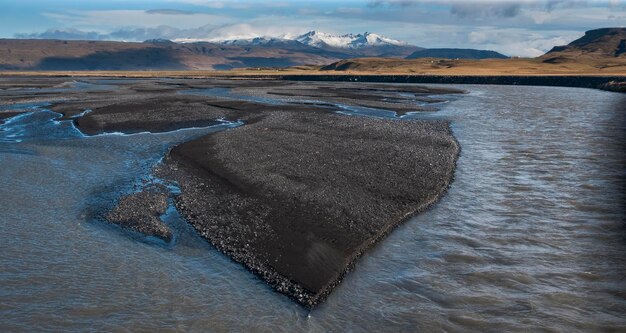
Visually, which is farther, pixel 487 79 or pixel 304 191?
pixel 487 79

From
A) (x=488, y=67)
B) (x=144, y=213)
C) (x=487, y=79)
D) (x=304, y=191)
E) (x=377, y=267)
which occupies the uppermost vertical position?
(x=488, y=67)

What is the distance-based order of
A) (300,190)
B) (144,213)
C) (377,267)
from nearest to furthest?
(377,267) → (144,213) → (300,190)

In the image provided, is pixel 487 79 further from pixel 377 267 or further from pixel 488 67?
pixel 377 267

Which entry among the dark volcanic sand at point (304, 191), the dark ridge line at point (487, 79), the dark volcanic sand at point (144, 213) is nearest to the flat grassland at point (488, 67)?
the dark ridge line at point (487, 79)

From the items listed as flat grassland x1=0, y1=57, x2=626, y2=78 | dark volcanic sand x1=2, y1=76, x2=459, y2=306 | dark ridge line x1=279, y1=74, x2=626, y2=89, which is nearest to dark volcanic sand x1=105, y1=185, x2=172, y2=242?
dark volcanic sand x1=2, y1=76, x2=459, y2=306

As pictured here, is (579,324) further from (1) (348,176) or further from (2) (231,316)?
(1) (348,176)

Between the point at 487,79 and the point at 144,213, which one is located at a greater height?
the point at 487,79

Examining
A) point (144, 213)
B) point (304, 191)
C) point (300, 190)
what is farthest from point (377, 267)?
point (144, 213)

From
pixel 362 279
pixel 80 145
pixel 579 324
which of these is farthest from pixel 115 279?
pixel 80 145
